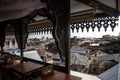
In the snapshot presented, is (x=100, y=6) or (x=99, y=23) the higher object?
(x=100, y=6)

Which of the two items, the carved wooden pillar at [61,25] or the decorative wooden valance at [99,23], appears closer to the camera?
the carved wooden pillar at [61,25]

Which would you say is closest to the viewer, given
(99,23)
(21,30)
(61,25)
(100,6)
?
(61,25)

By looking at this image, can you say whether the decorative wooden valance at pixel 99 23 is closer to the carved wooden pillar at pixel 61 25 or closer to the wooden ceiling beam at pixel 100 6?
the wooden ceiling beam at pixel 100 6

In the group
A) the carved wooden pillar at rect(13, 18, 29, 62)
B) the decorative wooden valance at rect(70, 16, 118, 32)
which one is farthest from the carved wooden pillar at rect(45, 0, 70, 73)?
the carved wooden pillar at rect(13, 18, 29, 62)

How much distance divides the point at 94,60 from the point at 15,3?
2.23 m

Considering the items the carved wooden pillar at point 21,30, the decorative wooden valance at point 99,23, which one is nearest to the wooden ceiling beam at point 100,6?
the decorative wooden valance at point 99,23

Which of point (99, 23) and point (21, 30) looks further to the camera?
point (21, 30)

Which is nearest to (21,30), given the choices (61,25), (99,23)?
(61,25)

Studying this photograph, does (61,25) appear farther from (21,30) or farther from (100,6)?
(21,30)

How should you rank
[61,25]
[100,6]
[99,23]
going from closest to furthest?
1. [61,25]
2. [100,6]
3. [99,23]

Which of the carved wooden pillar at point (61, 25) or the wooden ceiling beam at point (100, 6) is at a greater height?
the wooden ceiling beam at point (100, 6)

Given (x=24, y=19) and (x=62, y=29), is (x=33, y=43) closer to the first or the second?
(x=24, y=19)

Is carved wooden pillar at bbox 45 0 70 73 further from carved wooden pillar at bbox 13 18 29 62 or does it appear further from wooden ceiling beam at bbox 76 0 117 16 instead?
carved wooden pillar at bbox 13 18 29 62

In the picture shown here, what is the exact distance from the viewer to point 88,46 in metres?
3.69
